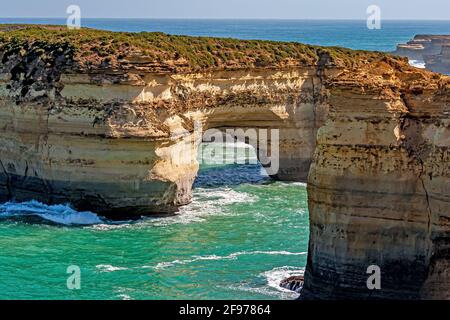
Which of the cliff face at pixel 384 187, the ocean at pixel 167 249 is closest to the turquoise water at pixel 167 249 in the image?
the ocean at pixel 167 249

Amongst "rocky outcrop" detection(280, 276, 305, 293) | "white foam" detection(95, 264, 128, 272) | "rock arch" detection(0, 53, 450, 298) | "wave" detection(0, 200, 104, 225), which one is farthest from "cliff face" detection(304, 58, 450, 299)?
"wave" detection(0, 200, 104, 225)

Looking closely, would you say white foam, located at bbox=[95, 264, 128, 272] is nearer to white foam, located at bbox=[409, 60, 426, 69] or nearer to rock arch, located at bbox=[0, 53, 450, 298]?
rock arch, located at bbox=[0, 53, 450, 298]
